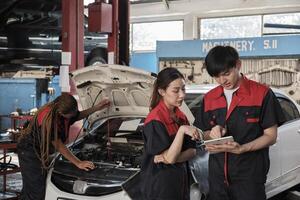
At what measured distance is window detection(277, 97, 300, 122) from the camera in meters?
4.46

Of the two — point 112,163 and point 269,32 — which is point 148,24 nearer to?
point 269,32

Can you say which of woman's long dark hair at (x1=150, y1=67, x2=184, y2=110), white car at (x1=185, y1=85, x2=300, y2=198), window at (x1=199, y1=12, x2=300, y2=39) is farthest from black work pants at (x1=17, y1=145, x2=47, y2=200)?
window at (x1=199, y1=12, x2=300, y2=39)

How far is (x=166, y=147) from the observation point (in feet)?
8.13

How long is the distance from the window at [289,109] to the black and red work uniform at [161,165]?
2.13 metres

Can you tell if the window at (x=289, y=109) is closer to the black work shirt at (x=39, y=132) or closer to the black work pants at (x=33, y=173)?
the black work shirt at (x=39, y=132)

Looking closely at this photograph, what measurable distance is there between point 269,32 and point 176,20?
10.5 feet

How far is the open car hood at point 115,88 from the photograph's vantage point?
3629mm

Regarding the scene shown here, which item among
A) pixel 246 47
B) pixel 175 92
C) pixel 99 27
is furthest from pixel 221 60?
pixel 246 47

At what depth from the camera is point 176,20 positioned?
1550cm

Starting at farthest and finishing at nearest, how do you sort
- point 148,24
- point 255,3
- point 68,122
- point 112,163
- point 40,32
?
1. point 148,24
2. point 255,3
3. point 40,32
4. point 68,122
5. point 112,163

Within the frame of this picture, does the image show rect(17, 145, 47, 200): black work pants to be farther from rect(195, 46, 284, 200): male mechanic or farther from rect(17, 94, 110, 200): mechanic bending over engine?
rect(195, 46, 284, 200): male mechanic

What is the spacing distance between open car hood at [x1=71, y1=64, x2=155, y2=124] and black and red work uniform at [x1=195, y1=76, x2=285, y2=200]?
3.20 ft

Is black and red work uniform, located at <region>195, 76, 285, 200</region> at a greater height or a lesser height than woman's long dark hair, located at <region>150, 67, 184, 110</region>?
lesser

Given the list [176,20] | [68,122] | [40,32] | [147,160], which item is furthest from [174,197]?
[176,20]
